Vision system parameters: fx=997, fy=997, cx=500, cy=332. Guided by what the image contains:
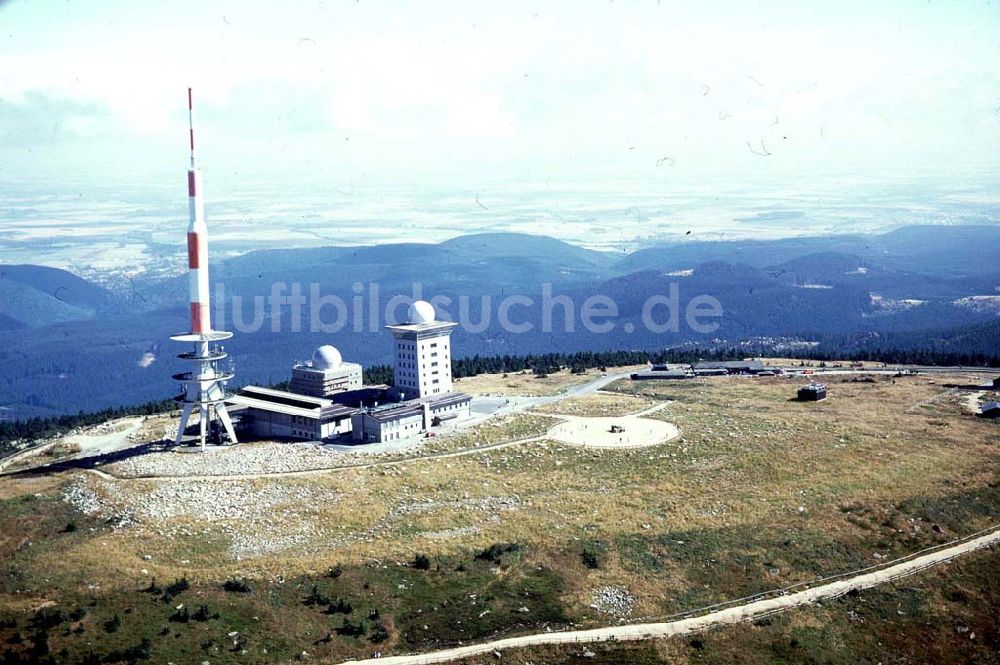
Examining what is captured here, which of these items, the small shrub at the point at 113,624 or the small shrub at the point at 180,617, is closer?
the small shrub at the point at 113,624

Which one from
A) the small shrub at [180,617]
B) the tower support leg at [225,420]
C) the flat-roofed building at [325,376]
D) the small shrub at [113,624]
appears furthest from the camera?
the flat-roofed building at [325,376]

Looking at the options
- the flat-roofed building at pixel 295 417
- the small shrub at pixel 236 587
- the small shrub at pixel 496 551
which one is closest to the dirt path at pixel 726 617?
the small shrub at pixel 496 551

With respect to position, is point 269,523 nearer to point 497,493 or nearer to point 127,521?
point 127,521

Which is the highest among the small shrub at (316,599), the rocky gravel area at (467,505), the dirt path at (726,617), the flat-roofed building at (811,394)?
the flat-roofed building at (811,394)

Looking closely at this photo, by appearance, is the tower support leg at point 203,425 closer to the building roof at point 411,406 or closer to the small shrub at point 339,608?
the building roof at point 411,406

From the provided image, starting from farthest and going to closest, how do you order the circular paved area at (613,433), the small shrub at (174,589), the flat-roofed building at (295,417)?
the flat-roofed building at (295,417), the circular paved area at (613,433), the small shrub at (174,589)

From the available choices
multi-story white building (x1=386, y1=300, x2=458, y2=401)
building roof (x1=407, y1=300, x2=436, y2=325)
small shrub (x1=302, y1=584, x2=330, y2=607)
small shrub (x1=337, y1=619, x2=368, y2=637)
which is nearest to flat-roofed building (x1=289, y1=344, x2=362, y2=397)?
multi-story white building (x1=386, y1=300, x2=458, y2=401)

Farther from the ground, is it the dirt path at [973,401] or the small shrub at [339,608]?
the dirt path at [973,401]
